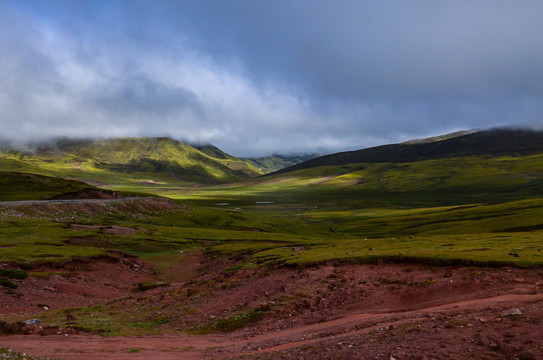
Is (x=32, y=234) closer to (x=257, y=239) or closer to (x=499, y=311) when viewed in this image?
(x=257, y=239)

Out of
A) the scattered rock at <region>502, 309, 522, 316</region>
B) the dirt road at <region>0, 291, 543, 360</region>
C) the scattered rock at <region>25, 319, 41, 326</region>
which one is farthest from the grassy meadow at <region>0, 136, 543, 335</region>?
the scattered rock at <region>502, 309, 522, 316</region>

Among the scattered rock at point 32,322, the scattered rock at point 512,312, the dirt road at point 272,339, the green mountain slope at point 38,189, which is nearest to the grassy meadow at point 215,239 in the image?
the green mountain slope at point 38,189

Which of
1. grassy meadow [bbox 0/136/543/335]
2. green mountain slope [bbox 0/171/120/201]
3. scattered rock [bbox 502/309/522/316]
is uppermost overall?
green mountain slope [bbox 0/171/120/201]

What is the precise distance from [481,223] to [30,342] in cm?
11237

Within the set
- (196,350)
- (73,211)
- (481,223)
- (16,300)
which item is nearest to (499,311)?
(196,350)

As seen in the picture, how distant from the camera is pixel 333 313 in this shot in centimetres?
2528

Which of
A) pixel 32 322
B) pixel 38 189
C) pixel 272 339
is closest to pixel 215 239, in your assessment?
pixel 32 322

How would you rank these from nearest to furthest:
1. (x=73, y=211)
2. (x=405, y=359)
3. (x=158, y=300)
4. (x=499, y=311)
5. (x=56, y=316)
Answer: (x=405, y=359)
(x=499, y=311)
(x=56, y=316)
(x=158, y=300)
(x=73, y=211)

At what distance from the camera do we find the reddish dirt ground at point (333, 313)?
49.2 feet

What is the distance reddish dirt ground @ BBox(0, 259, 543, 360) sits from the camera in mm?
14984

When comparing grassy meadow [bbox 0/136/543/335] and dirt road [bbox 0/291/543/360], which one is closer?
dirt road [bbox 0/291/543/360]

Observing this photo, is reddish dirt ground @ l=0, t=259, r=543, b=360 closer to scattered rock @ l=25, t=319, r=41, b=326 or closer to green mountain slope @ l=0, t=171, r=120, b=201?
scattered rock @ l=25, t=319, r=41, b=326

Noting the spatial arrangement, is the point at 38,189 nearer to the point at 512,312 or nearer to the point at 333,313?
the point at 333,313

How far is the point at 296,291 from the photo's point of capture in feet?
96.1
